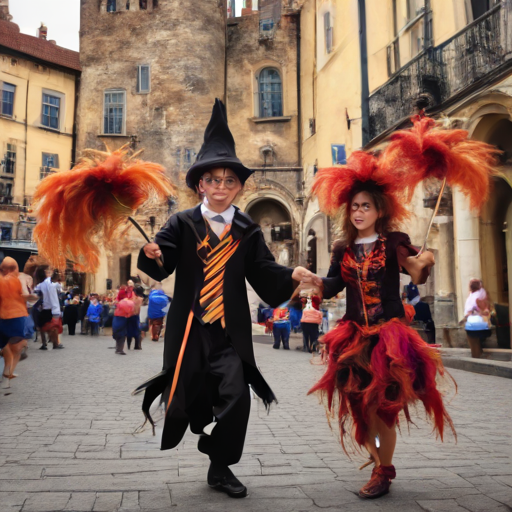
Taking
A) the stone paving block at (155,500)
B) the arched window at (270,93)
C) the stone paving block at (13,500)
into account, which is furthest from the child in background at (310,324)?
the arched window at (270,93)

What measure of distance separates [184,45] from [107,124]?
208 inches

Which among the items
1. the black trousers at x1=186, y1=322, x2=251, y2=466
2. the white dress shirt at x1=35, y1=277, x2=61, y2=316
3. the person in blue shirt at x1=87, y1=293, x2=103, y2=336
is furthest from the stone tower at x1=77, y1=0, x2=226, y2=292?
the black trousers at x1=186, y1=322, x2=251, y2=466

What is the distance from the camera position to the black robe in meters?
4.00

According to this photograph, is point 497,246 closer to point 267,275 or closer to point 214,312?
point 267,275

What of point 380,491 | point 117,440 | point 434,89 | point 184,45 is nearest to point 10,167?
point 184,45

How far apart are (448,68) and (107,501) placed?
1343 centimetres

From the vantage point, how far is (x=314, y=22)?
29.7 meters

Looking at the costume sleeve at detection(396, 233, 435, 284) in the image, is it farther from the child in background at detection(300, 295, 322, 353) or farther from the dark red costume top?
the child in background at detection(300, 295, 322, 353)

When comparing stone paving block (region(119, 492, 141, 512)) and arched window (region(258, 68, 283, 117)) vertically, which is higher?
arched window (region(258, 68, 283, 117))

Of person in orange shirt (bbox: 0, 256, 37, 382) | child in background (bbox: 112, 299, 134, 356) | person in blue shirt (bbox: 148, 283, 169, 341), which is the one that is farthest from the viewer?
person in blue shirt (bbox: 148, 283, 169, 341)

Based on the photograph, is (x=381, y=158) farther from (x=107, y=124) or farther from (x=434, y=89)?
(x=107, y=124)

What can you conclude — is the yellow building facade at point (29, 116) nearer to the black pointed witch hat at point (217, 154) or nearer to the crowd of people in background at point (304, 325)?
Result: the crowd of people in background at point (304, 325)

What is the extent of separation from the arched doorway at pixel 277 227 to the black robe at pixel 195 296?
24.7 metres

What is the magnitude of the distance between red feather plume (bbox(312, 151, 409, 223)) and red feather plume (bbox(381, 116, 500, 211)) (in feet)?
0.21
